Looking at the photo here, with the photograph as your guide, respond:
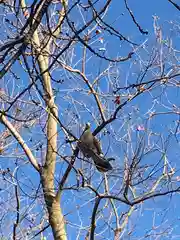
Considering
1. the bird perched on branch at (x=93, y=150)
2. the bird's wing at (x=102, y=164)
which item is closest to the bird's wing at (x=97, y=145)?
the bird perched on branch at (x=93, y=150)

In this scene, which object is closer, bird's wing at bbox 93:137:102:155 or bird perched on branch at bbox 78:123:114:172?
bird perched on branch at bbox 78:123:114:172

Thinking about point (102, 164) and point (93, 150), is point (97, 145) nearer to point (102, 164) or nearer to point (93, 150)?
point (93, 150)

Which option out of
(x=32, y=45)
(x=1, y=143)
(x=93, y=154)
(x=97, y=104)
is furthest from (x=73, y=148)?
(x=1, y=143)

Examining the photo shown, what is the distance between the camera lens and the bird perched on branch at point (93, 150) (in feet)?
12.1

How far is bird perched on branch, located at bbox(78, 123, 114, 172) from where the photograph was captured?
3.70m

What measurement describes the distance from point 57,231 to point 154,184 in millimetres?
1076

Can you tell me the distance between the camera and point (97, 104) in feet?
15.8

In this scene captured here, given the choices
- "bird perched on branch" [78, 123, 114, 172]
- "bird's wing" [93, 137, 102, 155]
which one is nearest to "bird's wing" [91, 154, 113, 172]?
"bird perched on branch" [78, 123, 114, 172]

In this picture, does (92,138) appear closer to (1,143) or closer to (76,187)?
(76,187)

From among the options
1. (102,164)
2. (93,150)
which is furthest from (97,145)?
(102,164)

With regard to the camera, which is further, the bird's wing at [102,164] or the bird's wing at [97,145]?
the bird's wing at [97,145]

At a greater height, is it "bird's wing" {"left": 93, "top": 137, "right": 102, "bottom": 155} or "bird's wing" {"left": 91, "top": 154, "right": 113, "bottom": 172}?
"bird's wing" {"left": 93, "top": 137, "right": 102, "bottom": 155}

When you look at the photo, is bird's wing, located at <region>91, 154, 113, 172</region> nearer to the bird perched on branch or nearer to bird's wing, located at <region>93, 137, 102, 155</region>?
the bird perched on branch

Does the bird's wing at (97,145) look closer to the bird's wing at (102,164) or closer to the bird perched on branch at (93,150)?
the bird perched on branch at (93,150)
